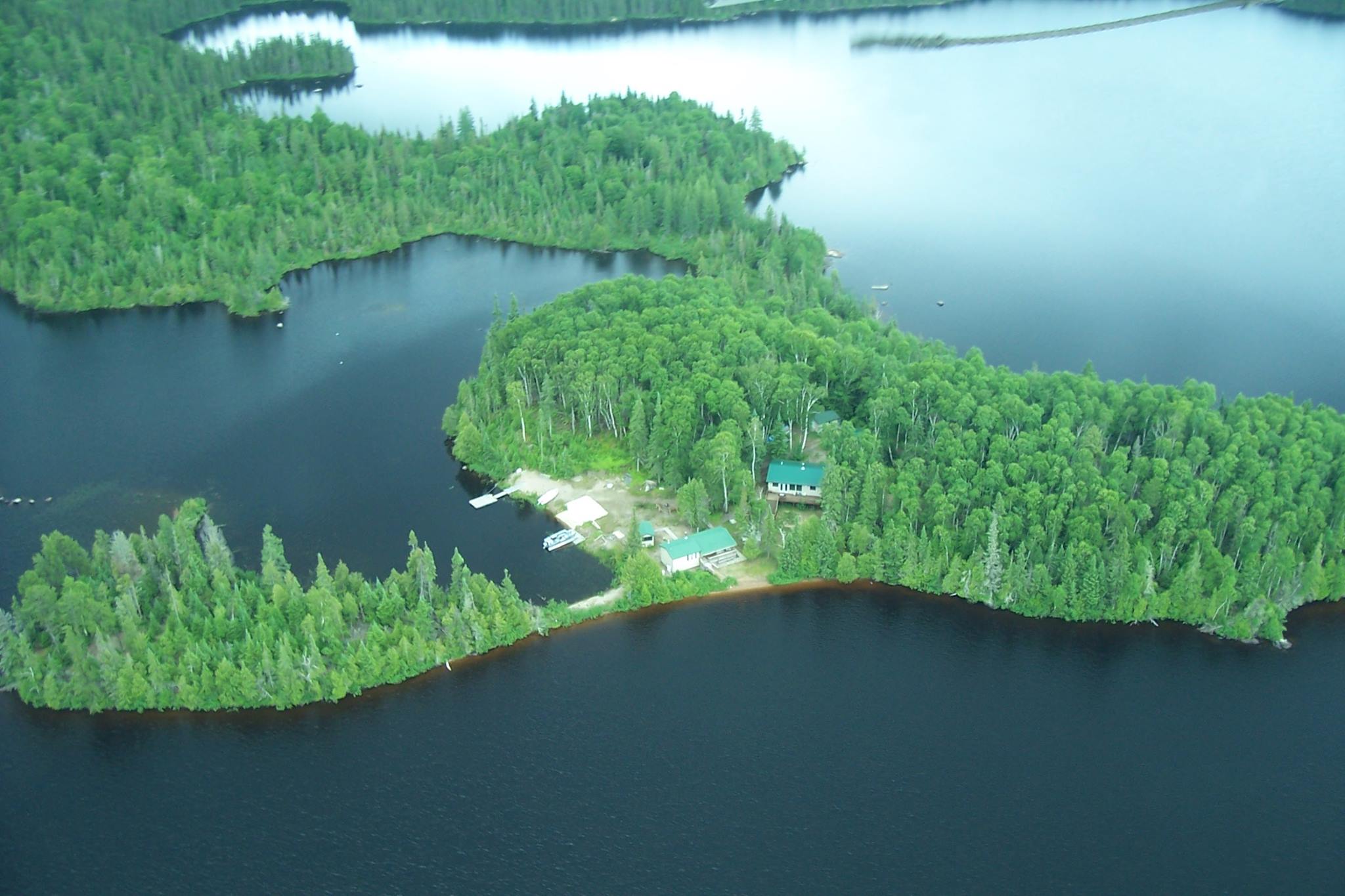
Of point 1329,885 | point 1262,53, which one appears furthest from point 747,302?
point 1262,53

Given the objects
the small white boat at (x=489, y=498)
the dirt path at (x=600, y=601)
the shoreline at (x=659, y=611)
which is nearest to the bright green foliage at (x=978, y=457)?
the shoreline at (x=659, y=611)

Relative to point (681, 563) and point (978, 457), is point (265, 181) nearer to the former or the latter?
A: point (681, 563)

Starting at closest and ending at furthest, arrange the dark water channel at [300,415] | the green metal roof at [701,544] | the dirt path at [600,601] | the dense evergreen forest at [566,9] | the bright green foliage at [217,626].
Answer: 1. the bright green foliage at [217,626]
2. the dirt path at [600,601]
3. the green metal roof at [701,544]
4. the dark water channel at [300,415]
5. the dense evergreen forest at [566,9]

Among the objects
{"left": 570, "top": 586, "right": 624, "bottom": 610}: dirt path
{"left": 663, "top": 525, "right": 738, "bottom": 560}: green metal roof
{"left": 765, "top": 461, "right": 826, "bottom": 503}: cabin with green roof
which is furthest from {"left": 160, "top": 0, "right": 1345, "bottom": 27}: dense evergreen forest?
{"left": 570, "top": 586, "right": 624, "bottom": 610}: dirt path

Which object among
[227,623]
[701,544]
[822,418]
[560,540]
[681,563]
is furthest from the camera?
[822,418]

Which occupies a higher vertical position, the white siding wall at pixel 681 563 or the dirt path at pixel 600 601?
the white siding wall at pixel 681 563

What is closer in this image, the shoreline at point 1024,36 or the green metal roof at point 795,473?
the green metal roof at point 795,473

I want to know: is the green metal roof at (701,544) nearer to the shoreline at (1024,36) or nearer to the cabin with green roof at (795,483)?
the cabin with green roof at (795,483)

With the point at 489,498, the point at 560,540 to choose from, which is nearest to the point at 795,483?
the point at 560,540
